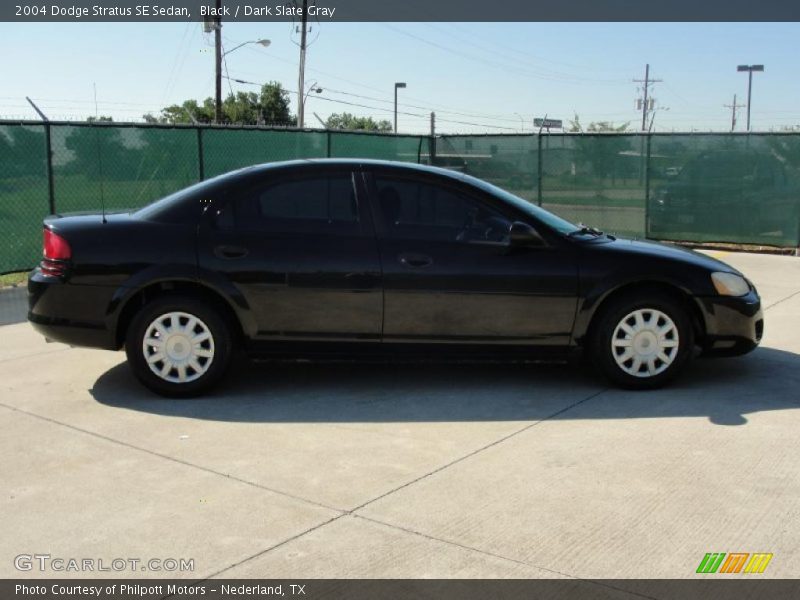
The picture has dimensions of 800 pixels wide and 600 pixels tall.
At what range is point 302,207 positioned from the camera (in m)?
5.75

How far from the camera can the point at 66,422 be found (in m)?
5.14

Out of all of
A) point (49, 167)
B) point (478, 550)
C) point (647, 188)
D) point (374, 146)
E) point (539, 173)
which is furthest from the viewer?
point (539, 173)

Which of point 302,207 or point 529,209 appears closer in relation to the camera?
point 302,207

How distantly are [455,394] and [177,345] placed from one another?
6.21 feet

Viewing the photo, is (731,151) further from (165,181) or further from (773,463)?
(773,463)

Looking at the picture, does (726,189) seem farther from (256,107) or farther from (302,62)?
(256,107)

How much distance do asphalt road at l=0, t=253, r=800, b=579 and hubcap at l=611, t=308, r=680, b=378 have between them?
191mm

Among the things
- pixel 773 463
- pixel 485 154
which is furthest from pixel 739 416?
pixel 485 154

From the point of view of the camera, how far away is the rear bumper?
18.2 ft

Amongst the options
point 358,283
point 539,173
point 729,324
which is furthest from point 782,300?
point 539,173

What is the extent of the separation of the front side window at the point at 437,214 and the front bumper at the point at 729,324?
1526 mm

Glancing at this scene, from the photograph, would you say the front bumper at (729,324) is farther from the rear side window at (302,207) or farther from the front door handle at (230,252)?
the front door handle at (230,252)

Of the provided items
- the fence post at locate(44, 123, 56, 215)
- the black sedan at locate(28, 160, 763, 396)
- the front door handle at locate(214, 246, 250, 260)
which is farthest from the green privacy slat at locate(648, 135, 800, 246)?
the front door handle at locate(214, 246, 250, 260)

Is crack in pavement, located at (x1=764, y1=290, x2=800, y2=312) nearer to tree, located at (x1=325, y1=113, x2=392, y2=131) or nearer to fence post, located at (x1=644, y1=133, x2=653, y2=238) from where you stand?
fence post, located at (x1=644, y1=133, x2=653, y2=238)
